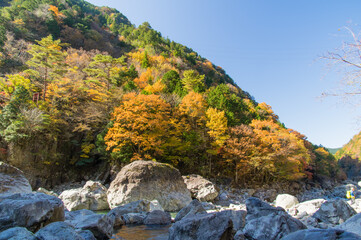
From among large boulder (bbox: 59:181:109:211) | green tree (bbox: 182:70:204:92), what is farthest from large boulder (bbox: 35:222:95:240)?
green tree (bbox: 182:70:204:92)

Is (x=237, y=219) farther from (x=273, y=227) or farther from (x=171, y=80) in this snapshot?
(x=171, y=80)

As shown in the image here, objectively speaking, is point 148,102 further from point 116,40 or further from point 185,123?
point 116,40

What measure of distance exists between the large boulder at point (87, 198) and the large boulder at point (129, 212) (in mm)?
2987

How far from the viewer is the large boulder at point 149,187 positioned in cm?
1250

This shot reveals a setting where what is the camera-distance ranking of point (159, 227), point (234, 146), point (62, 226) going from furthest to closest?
1. point (234, 146)
2. point (159, 227)
3. point (62, 226)

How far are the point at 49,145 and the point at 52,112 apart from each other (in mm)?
3279

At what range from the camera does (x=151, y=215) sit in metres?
8.33

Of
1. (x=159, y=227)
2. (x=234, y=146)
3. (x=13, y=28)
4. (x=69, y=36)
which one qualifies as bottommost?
(x=159, y=227)

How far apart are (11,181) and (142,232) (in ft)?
21.9

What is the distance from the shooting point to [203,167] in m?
22.3

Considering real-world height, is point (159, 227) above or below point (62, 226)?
below

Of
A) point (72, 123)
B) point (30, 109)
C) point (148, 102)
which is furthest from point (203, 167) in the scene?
point (30, 109)

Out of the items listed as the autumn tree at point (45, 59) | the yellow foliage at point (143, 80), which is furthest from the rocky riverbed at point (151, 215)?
the yellow foliage at point (143, 80)

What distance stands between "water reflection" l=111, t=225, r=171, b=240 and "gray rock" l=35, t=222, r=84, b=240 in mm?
Answer: 2356
